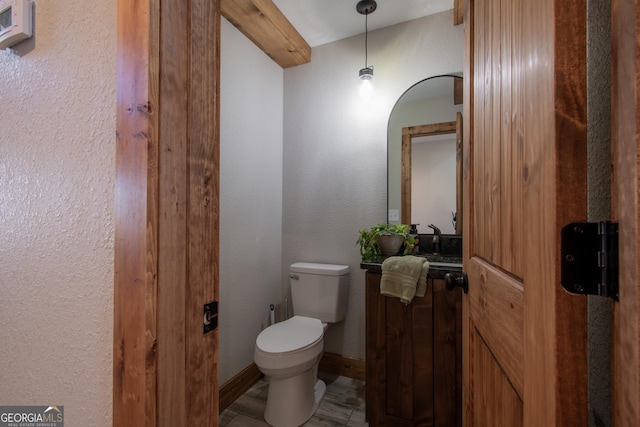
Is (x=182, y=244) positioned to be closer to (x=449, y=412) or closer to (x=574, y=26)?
(x=574, y=26)

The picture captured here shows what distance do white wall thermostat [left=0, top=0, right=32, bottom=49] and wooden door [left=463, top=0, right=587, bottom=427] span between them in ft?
4.00

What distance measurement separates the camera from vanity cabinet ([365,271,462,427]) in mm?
1338

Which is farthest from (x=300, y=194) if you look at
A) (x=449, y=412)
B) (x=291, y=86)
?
(x=449, y=412)

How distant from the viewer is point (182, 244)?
0.58 m

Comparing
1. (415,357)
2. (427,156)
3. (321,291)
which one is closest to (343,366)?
(321,291)

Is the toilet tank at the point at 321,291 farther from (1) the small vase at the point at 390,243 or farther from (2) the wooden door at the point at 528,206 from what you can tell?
(2) the wooden door at the point at 528,206

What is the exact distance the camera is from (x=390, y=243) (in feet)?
5.95

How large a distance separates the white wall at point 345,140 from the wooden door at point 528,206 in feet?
4.20

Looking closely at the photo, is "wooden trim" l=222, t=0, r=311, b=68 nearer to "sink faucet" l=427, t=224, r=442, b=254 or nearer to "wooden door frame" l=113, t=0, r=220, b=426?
"wooden door frame" l=113, t=0, r=220, b=426

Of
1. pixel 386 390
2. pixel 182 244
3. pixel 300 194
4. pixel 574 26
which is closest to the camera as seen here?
pixel 574 26

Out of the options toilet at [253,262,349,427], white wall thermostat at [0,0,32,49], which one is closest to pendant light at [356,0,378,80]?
toilet at [253,262,349,427]

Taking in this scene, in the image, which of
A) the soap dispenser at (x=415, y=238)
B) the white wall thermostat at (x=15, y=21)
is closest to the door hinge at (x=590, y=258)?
the white wall thermostat at (x=15, y=21)

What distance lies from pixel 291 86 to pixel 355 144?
2.63ft

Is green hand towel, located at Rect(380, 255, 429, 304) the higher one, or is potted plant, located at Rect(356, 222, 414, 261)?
potted plant, located at Rect(356, 222, 414, 261)
